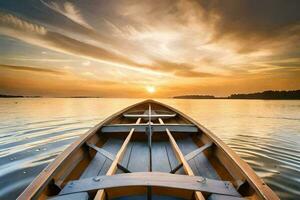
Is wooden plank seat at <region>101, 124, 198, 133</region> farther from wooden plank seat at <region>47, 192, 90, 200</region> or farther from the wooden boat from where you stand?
wooden plank seat at <region>47, 192, 90, 200</region>

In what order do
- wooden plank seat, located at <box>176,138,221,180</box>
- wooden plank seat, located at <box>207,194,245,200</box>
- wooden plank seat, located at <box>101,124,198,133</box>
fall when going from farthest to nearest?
wooden plank seat, located at <box>101,124,198,133</box>, wooden plank seat, located at <box>176,138,221,180</box>, wooden plank seat, located at <box>207,194,245,200</box>

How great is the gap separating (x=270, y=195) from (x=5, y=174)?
634 centimetres

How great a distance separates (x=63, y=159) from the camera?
9.48ft

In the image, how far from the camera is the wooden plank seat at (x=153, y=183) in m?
2.13

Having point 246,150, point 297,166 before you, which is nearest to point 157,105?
point 246,150

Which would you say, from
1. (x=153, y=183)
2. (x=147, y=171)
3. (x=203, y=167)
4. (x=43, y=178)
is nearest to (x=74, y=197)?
(x=43, y=178)

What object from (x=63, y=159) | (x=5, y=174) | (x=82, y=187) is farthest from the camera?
(x=5, y=174)

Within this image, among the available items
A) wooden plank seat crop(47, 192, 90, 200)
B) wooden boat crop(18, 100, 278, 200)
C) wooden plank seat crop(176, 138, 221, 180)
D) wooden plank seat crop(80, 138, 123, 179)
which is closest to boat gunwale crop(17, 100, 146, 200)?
wooden boat crop(18, 100, 278, 200)

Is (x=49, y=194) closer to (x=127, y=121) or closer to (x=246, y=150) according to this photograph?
(x=127, y=121)

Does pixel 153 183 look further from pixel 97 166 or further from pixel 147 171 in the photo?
pixel 97 166

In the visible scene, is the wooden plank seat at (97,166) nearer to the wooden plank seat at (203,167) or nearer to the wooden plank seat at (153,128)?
the wooden plank seat at (153,128)

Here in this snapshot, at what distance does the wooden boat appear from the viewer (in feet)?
7.06

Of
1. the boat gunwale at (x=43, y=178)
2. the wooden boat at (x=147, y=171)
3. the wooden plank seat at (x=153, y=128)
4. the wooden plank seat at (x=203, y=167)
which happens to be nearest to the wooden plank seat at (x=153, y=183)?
the wooden boat at (x=147, y=171)

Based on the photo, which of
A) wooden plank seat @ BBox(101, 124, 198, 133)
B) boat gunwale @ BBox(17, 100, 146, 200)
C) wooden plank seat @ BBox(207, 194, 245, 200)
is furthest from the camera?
wooden plank seat @ BBox(101, 124, 198, 133)
